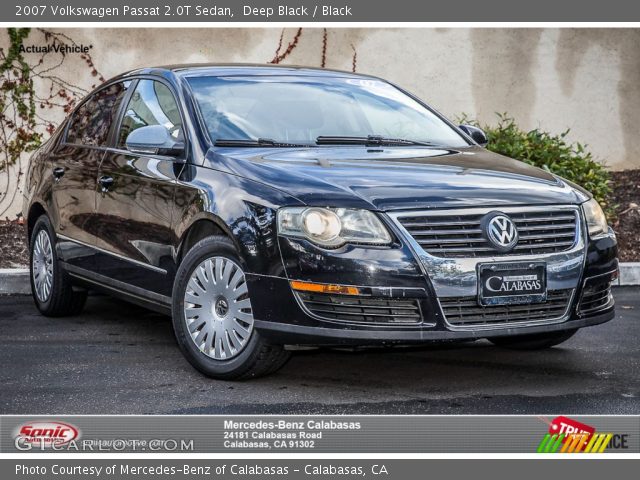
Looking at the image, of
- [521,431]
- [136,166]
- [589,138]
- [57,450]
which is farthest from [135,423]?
[589,138]

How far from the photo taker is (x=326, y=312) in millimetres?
5586

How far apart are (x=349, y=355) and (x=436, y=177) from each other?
1485mm

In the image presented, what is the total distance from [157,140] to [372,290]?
170 cm

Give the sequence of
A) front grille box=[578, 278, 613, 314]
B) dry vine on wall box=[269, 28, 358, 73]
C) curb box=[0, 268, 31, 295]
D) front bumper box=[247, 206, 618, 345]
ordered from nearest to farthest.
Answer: front bumper box=[247, 206, 618, 345] < front grille box=[578, 278, 613, 314] < curb box=[0, 268, 31, 295] < dry vine on wall box=[269, 28, 358, 73]

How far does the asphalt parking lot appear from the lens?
5.66 m

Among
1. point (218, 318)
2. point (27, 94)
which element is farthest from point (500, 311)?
point (27, 94)

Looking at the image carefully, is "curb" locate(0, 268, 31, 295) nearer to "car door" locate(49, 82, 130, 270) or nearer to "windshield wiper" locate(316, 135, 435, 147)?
"car door" locate(49, 82, 130, 270)

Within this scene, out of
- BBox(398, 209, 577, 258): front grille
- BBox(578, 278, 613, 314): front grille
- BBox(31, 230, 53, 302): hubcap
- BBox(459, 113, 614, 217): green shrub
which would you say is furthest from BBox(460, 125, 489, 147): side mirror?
BBox(459, 113, 614, 217): green shrub

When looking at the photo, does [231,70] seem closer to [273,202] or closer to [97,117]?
[97,117]

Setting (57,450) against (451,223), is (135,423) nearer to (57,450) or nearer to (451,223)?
(57,450)

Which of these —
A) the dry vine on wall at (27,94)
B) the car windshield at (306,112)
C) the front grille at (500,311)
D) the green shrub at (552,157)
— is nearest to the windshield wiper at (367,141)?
the car windshield at (306,112)

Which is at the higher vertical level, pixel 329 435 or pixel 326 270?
pixel 326 270

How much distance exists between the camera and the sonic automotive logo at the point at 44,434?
5008 millimetres

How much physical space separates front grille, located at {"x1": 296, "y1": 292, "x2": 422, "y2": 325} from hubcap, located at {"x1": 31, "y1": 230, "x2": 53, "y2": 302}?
10.4ft
